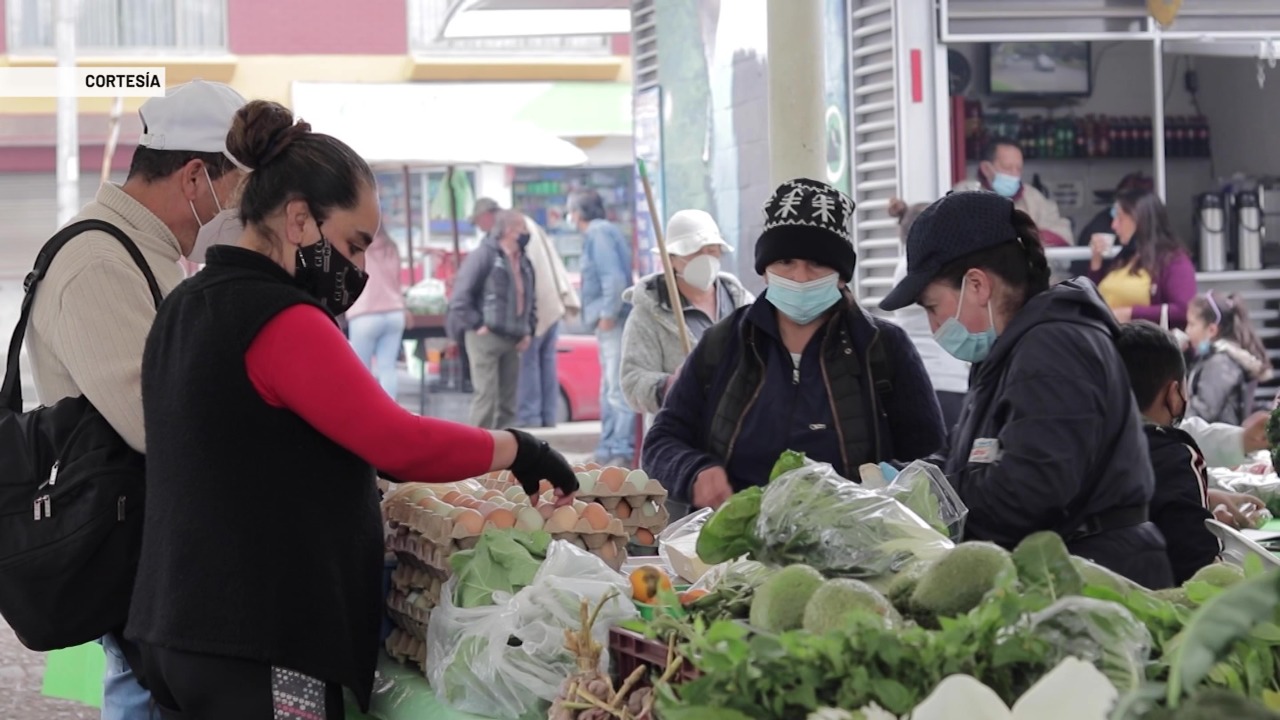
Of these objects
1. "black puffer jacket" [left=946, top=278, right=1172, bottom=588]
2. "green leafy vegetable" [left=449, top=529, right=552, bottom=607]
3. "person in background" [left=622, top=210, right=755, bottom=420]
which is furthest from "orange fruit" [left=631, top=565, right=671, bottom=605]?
"person in background" [left=622, top=210, right=755, bottom=420]

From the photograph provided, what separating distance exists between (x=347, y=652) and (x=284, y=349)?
576mm

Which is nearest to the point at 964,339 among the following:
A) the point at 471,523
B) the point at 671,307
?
the point at 471,523

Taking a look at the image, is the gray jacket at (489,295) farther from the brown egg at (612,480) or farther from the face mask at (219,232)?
the brown egg at (612,480)

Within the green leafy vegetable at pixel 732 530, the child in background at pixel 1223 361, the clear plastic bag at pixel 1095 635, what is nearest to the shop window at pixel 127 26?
the child in background at pixel 1223 361

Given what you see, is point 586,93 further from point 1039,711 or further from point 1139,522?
point 1039,711

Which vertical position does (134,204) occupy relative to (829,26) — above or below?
below

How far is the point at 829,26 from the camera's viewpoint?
8.88 m

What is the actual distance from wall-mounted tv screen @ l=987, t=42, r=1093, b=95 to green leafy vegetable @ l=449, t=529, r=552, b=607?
8.16 m

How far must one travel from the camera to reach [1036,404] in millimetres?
3053

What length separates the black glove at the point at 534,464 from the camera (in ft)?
9.73

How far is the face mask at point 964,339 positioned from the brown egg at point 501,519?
0.99 m

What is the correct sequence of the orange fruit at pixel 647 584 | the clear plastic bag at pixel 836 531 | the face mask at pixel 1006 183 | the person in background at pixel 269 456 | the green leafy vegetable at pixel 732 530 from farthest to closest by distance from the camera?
the face mask at pixel 1006 183 < the orange fruit at pixel 647 584 < the person in background at pixel 269 456 < the green leafy vegetable at pixel 732 530 < the clear plastic bag at pixel 836 531

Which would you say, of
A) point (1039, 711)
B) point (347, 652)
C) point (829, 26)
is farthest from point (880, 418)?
point (829, 26)

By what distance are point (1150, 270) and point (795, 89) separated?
4.16 metres
